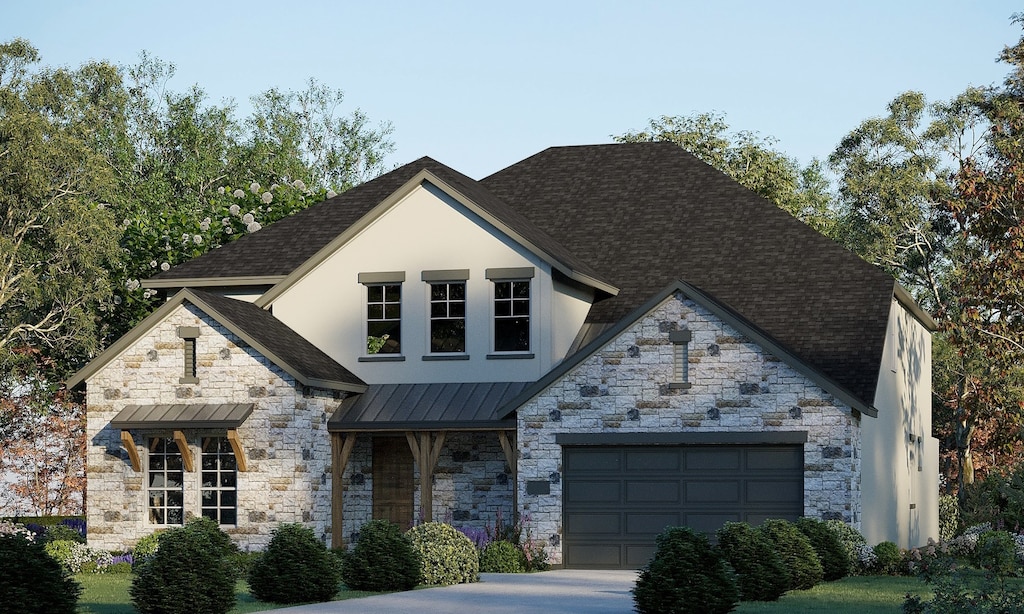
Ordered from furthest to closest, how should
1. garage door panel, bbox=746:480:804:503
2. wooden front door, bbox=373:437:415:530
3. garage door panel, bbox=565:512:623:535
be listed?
wooden front door, bbox=373:437:415:530 < garage door panel, bbox=565:512:623:535 < garage door panel, bbox=746:480:804:503

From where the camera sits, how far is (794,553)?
21328 millimetres

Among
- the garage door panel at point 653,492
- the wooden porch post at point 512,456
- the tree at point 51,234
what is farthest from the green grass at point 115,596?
the tree at point 51,234

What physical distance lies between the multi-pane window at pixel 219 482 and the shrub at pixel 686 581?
520 inches

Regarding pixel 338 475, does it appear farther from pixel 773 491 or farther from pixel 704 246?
pixel 704 246

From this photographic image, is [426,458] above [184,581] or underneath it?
above

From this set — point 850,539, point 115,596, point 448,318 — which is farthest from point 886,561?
point 115,596

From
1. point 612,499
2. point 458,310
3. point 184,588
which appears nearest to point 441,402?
point 458,310

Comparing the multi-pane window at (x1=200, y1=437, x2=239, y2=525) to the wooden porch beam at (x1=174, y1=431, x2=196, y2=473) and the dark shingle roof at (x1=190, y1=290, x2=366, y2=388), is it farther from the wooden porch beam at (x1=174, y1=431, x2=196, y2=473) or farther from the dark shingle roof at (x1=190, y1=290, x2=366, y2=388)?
the dark shingle roof at (x1=190, y1=290, x2=366, y2=388)

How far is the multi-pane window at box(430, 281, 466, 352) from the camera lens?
3119 cm

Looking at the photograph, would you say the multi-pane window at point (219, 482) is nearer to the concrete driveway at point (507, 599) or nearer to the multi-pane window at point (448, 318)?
the multi-pane window at point (448, 318)

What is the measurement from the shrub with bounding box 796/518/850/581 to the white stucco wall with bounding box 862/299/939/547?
387 cm

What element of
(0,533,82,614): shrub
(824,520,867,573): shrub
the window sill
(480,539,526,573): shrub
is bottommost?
(480,539,526,573): shrub

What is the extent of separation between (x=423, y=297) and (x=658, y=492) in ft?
22.5

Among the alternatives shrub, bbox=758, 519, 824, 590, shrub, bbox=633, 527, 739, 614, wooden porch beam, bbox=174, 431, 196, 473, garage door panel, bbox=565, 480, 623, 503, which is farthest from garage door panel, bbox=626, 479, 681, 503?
shrub, bbox=633, 527, 739, 614
